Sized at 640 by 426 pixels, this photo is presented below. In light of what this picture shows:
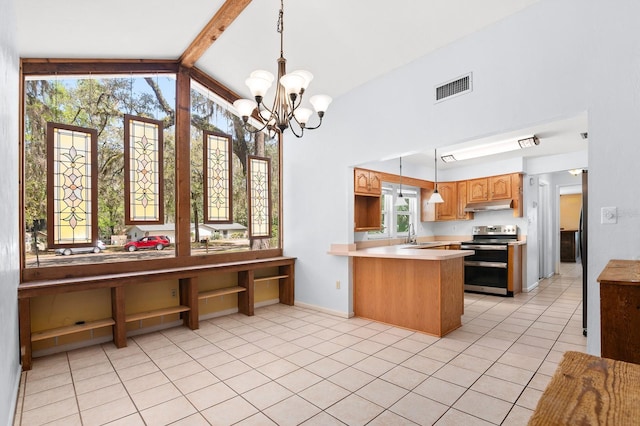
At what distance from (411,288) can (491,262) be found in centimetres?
262

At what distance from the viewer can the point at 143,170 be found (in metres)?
3.87

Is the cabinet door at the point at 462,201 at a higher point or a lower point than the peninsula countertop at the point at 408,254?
higher

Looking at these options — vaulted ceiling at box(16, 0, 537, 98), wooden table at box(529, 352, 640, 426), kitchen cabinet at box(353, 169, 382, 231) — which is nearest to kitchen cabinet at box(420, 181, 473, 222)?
kitchen cabinet at box(353, 169, 382, 231)

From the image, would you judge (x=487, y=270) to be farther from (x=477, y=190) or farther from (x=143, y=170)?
(x=143, y=170)

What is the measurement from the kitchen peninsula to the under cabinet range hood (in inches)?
99.5

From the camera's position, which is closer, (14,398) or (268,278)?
(14,398)

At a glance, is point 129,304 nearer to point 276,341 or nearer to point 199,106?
point 276,341

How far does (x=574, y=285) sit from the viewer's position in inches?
246

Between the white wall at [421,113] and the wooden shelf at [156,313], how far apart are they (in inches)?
68.9

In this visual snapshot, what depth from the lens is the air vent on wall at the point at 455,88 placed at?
309 cm

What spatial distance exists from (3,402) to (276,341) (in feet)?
7.25

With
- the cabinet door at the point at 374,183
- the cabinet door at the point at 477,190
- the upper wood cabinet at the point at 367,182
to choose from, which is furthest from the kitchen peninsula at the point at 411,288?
the cabinet door at the point at 477,190

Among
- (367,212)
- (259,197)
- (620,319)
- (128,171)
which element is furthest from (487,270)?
(128,171)

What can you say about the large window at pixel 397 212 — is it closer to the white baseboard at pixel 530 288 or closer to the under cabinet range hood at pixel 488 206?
the under cabinet range hood at pixel 488 206
